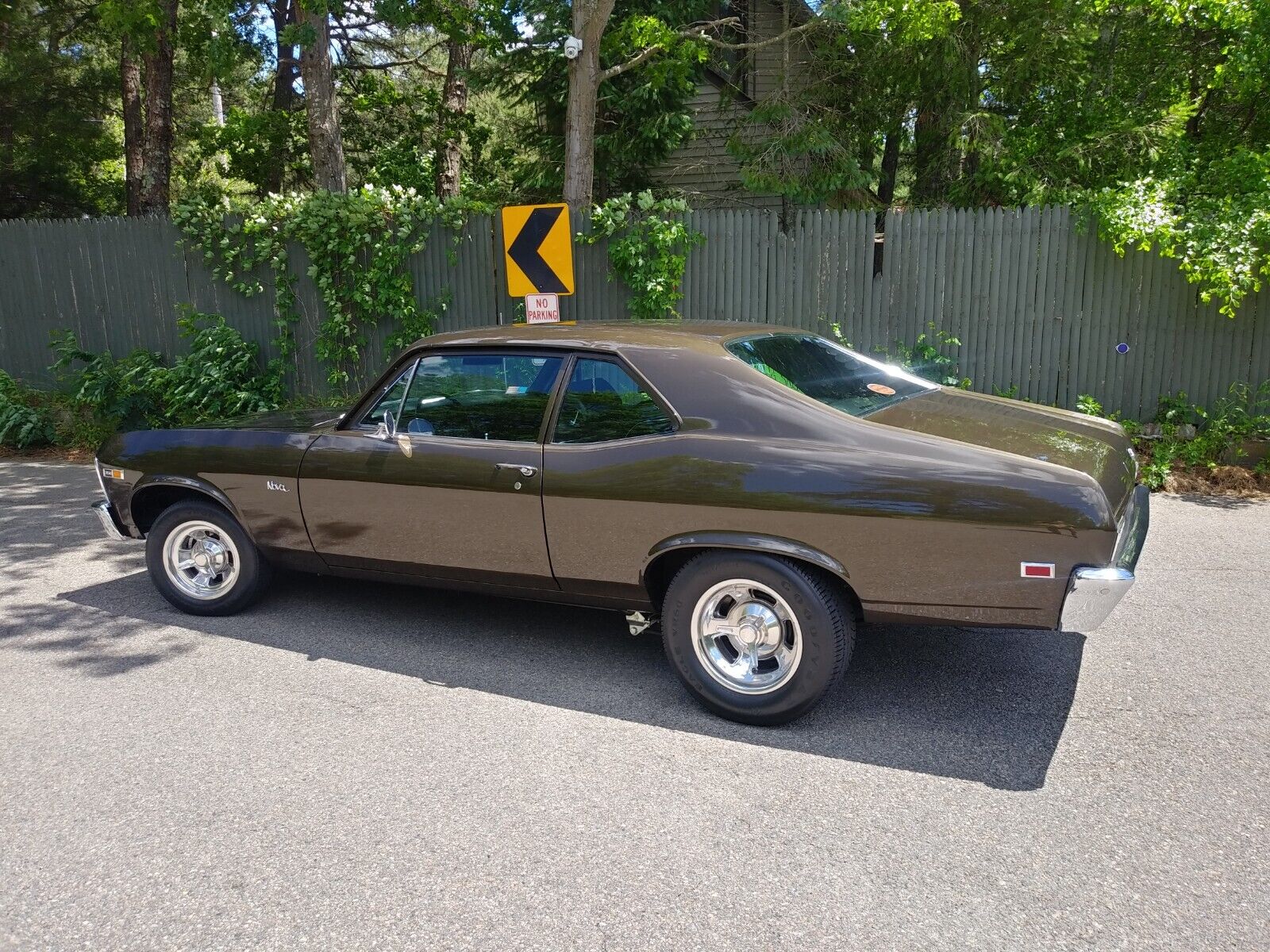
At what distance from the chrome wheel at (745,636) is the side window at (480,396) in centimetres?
111

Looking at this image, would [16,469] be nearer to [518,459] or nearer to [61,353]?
[61,353]

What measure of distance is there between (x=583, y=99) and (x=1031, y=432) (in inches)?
312

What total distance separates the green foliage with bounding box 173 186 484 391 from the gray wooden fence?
181mm

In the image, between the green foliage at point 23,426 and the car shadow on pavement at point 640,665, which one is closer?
the car shadow on pavement at point 640,665

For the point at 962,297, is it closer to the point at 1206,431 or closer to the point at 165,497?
the point at 1206,431

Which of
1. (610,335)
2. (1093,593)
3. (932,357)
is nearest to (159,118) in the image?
(932,357)

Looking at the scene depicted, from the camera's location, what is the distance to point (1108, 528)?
3207 mm

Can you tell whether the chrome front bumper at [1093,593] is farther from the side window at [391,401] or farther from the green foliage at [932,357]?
the green foliage at [932,357]

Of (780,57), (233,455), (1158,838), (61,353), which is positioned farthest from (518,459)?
(780,57)

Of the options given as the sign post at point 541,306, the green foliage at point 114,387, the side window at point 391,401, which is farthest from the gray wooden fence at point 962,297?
the side window at point 391,401

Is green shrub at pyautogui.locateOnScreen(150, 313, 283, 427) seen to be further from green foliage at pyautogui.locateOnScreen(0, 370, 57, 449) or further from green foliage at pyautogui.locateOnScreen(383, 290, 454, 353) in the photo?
green foliage at pyautogui.locateOnScreen(383, 290, 454, 353)

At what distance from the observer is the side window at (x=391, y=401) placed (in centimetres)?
457

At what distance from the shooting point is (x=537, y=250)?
7.66 m

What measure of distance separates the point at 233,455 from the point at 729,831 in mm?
Answer: 3243
